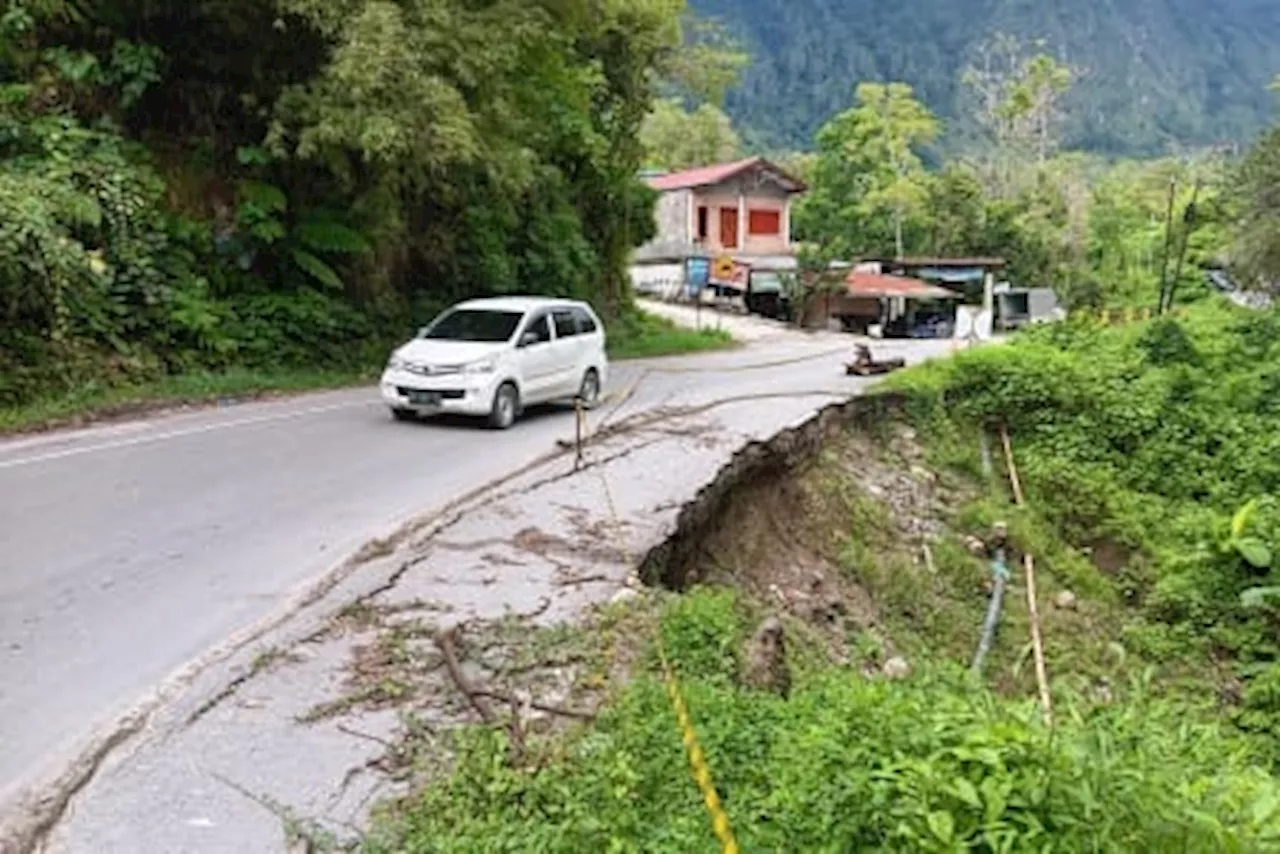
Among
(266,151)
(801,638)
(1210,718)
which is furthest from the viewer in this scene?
(266,151)

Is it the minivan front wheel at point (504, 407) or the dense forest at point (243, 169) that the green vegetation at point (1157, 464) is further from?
the dense forest at point (243, 169)

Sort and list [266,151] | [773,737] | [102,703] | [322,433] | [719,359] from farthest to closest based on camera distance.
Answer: [719,359]
[266,151]
[322,433]
[102,703]
[773,737]

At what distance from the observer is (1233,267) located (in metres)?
41.4

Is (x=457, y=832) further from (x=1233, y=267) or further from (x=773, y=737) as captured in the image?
(x=1233, y=267)

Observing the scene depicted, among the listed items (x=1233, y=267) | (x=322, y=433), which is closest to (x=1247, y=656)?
(x=322, y=433)

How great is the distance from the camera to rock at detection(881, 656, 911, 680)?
9.53 metres

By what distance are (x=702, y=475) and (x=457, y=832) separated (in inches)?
313

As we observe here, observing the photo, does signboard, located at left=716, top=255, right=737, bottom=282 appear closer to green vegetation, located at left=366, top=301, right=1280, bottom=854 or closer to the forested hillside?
green vegetation, located at left=366, top=301, right=1280, bottom=854

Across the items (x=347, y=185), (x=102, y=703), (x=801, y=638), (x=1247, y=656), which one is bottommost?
(x=1247, y=656)

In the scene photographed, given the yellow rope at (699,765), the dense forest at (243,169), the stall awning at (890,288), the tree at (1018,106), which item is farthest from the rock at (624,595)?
the tree at (1018,106)

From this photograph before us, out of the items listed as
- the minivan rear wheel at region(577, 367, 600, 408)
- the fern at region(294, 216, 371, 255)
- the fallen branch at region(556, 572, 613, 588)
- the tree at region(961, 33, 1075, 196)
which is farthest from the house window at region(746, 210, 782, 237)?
the fallen branch at region(556, 572, 613, 588)

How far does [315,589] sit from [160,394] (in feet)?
32.4

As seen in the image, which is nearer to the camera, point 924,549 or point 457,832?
point 457,832

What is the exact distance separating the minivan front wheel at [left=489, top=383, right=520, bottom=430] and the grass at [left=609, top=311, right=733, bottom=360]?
1298cm
